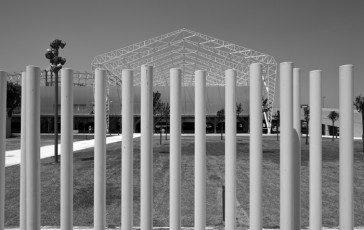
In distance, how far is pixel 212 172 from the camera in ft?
39.9

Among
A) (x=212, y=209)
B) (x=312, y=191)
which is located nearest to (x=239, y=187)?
(x=212, y=209)

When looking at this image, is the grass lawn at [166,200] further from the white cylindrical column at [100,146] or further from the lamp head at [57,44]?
the lamp head at [57,44]

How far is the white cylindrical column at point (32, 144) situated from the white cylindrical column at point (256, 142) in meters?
1.21

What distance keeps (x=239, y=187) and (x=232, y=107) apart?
7.61 meters

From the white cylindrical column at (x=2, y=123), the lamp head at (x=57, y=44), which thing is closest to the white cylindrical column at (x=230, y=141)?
the white cylindrical column at (x=2, y=123)

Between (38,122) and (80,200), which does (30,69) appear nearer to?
(38,122)

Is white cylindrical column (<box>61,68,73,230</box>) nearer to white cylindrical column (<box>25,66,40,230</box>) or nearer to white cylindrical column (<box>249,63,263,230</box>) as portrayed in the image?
white cylindrical column (<box>25,66,40,230</box>)

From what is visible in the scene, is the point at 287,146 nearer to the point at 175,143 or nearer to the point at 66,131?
the point at 175,143

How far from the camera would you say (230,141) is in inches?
66.3

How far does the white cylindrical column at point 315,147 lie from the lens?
5.79 ft

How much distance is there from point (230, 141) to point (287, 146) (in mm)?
334

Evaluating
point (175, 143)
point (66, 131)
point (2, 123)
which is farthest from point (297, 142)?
point (2, 123)

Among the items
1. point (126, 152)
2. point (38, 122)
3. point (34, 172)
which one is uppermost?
point (38, 122)

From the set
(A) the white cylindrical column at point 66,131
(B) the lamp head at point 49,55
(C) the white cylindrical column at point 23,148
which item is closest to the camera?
(A) the white cylindrical column at point 66,131
